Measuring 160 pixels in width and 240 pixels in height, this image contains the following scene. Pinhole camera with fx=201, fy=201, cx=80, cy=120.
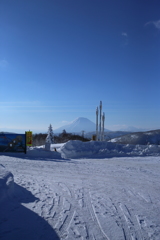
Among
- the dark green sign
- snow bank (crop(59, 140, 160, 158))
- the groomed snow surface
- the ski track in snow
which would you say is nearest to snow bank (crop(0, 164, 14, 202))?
the groomed snow surface

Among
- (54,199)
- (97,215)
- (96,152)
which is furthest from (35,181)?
(96,152)

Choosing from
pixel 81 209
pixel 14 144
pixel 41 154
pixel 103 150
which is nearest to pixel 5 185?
pixel 81 209

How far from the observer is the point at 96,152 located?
1698cm

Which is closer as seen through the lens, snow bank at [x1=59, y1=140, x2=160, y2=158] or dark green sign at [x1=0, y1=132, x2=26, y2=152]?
dark green sign at [x1=0, y1=132, x2=26, y2=152]

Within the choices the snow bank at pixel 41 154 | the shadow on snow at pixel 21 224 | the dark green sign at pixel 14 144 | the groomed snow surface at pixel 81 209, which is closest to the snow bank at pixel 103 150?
the snow bank at pixel 41 154

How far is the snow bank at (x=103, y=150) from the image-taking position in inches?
661

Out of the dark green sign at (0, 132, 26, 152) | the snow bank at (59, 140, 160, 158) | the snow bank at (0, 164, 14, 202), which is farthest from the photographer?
the snow bank at (59, 140, 160, 158)

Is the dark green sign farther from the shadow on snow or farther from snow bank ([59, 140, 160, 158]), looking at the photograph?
the shadow on snow

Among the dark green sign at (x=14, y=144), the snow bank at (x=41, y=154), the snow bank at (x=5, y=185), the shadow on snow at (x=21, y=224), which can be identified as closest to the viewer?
the shadow on snow at (x=21, y=224)

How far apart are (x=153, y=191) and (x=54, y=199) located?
349 cm

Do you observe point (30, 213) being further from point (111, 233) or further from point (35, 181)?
point (35, 181)

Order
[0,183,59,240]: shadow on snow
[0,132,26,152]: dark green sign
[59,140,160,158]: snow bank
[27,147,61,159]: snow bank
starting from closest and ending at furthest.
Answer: [0,183,59,240]: shadow on snow < [27,147,61,159]: snow bank < [0,132,26,152]: dark green sign < [59,140,160,158]: snow bank

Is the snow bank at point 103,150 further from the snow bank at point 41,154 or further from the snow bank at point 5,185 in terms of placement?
the snow bank at point 5,185

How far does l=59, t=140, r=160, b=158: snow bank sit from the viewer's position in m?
16.8
